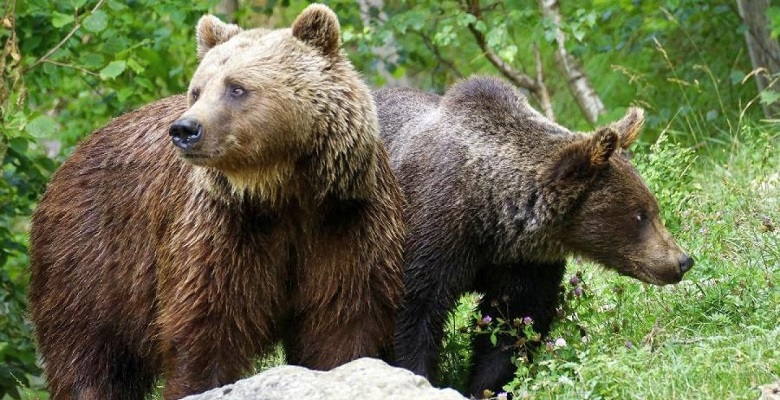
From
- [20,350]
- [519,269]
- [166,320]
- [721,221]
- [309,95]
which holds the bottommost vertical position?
[20,350]

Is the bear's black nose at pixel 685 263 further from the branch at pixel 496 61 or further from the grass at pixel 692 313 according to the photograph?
the branch at pixel 496 61

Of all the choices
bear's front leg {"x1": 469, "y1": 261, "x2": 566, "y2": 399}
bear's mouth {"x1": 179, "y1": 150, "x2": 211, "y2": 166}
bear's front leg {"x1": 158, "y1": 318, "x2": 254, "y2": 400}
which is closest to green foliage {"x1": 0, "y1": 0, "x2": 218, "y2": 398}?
bear's front leg {"x1": 158, "y1": 318, "x2": 254, "y2": 400}

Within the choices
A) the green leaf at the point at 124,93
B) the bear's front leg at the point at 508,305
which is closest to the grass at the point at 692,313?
the bear's front leg at the point at 508,305

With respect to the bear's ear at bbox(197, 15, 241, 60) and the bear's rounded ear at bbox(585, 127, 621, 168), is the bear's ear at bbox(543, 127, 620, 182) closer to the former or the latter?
the bear's rounded ear at bbox(585, 127, 621, 168)

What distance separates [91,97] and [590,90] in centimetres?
521

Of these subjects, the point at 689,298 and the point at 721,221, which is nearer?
the point at 689,298

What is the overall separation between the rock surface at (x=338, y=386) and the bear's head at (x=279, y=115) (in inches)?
41.1

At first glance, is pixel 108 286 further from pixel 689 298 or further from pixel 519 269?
pixel 689 298

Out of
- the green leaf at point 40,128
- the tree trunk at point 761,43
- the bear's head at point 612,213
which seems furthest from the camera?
the tree trunk at point 761,43

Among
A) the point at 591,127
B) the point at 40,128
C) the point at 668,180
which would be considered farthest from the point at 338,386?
the point at 591,127

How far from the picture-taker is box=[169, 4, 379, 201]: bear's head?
19.7 feet

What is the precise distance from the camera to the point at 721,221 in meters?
8.75

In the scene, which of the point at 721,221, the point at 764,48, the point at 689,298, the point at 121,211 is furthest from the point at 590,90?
the point at 121,211

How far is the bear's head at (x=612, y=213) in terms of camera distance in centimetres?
704
